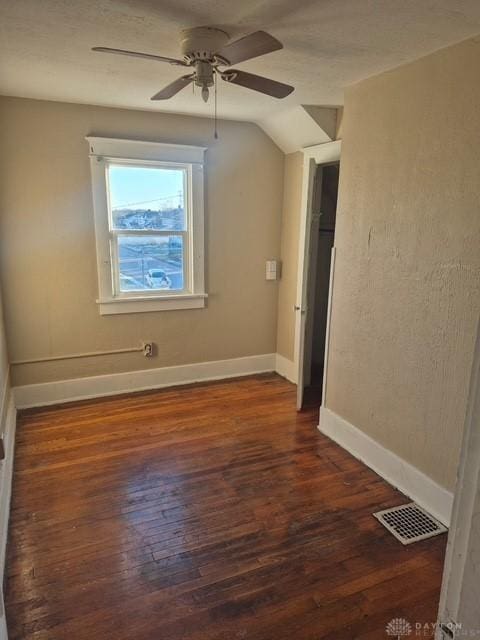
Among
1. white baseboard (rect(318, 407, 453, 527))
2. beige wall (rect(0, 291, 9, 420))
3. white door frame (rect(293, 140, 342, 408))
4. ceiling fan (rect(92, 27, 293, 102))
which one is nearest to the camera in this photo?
ceiling fan (rect(92, 27, 293, 102))

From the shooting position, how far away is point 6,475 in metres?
2.42

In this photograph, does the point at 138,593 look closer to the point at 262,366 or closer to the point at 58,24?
the point at 58,24

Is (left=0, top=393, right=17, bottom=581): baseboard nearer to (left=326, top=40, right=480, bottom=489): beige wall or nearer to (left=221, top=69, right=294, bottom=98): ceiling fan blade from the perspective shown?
(left=326, top=40, right=480, bottom=489): beige wall

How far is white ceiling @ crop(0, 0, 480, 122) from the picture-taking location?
5.76 feet

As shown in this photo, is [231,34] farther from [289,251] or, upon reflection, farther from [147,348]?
[147,348]

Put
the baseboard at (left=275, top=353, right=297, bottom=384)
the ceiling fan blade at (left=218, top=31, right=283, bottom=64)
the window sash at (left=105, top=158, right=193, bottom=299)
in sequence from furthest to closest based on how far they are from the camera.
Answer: the baseboard at (left=275, top=353, right=297, bottom=384) → the window sash at (left=105, top=158, right=193, bottom=299) → the ceiling fan blade at (left=218, top=31, right=283, bottom=64)

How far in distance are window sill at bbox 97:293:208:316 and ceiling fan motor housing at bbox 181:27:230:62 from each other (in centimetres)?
223

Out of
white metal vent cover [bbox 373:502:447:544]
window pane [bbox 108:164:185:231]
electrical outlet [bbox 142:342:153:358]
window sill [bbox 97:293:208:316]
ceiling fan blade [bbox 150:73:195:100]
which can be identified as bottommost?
white metal vent cover [bbox 373:502:447:544]

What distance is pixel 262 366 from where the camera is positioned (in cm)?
461

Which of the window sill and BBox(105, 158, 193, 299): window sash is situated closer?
BBox(105, 158, 193, 299): window sash

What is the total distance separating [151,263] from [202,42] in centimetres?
218

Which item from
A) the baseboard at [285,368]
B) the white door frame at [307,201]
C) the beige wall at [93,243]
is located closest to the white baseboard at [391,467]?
the white door frame at [307,201]

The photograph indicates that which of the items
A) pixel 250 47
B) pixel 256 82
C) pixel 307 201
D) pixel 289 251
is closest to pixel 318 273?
pixel 289 251

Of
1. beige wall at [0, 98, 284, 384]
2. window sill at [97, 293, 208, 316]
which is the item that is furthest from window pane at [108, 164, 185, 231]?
window sill at [97, 293, 208, 316]
